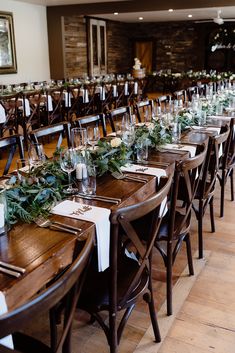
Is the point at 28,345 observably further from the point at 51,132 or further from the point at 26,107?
the point at 26,107

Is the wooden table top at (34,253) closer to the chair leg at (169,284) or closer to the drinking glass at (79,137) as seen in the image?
the chair leg at (169,284)

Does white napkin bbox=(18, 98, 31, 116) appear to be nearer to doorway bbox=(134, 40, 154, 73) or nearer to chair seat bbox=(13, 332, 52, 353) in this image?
chair seat bbox=(13, 332, 52, 353)

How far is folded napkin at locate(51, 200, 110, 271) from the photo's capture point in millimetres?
1602

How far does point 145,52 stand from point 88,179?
1510 centimetres

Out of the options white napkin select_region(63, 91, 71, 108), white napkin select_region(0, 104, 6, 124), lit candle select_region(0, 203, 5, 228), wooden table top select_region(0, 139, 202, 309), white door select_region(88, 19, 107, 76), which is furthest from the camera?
white door select_region(88, 19, 107, 76)

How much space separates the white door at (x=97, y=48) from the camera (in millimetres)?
12211

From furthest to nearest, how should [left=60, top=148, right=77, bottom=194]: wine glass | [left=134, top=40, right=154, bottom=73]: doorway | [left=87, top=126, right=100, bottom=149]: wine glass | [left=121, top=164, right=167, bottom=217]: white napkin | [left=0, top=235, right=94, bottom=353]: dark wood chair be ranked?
1. [left=134, top=40, right=154, bottom=73]: doorway
2. [left=87, top=126, right=100, bottom=149]: wine glass
3. [left=121, top=164, right=167, bottom=217]: white napkin
4. [left=60, top=148, right=77, bottom=194]: wine glass
5. [left=0, top=235, right=94, bottom=353]: dark wood chair

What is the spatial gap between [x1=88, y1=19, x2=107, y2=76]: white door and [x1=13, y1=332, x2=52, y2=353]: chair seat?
1174 centimetres

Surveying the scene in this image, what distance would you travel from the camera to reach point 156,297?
2.28m

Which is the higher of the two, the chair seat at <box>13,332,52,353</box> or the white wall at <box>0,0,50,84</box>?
the white wall at <box>0,0,50,84</box>

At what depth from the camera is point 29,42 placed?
9859mm

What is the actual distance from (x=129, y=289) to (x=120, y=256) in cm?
28

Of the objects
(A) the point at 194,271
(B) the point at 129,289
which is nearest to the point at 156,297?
(A) the point at 194,271

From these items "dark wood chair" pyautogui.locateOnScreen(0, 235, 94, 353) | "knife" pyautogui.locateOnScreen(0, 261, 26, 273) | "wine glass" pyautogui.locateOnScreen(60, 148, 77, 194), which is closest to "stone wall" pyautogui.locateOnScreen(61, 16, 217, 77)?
"wine glass" pyautogui.locateOnScreen(60, 148, 77, 194)
